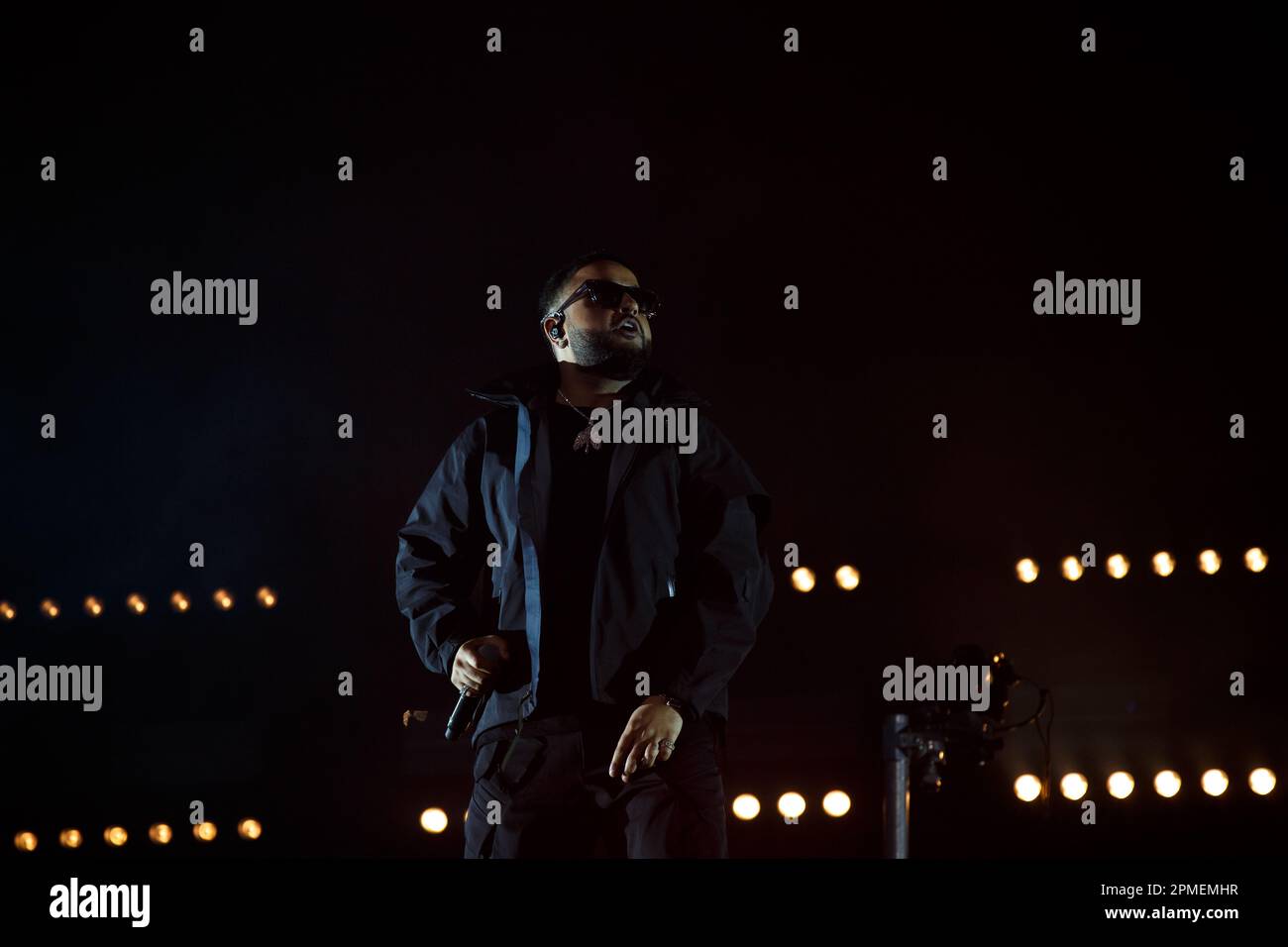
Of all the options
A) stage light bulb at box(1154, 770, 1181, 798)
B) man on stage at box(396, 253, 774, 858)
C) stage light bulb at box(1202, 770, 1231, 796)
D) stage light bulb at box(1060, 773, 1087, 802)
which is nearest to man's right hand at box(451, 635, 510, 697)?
man on stage at box(396, 253, 774, 858)

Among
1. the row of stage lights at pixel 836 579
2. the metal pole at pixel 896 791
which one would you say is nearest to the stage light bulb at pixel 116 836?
the row of stage lights at pixel 836 579

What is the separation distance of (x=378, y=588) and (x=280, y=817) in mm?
947

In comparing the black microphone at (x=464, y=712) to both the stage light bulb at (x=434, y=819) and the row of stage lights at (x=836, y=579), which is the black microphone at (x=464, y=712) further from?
the row of stage lights at (x=836, y=579)

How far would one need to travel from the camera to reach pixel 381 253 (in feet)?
14.3

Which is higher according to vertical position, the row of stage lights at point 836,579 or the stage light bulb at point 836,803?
the row of stage lights at point 836,579

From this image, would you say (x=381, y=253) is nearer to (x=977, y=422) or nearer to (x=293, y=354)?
(x=293, y=354)

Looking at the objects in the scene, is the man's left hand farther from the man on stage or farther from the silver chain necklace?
the silver chain necklace

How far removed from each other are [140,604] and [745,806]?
98.0 inches

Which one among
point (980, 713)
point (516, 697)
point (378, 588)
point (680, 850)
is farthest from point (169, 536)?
point (980, 713)

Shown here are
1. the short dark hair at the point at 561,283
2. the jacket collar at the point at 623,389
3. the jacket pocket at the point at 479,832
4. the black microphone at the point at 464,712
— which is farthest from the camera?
the short dark hair at the point at 561,283

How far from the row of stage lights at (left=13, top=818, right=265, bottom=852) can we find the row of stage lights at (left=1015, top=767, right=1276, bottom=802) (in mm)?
2932

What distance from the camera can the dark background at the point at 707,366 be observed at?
13.8 feet

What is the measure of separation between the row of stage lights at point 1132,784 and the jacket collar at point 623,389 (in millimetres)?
2028

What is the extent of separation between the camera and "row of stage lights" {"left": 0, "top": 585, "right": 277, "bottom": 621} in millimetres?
4309
